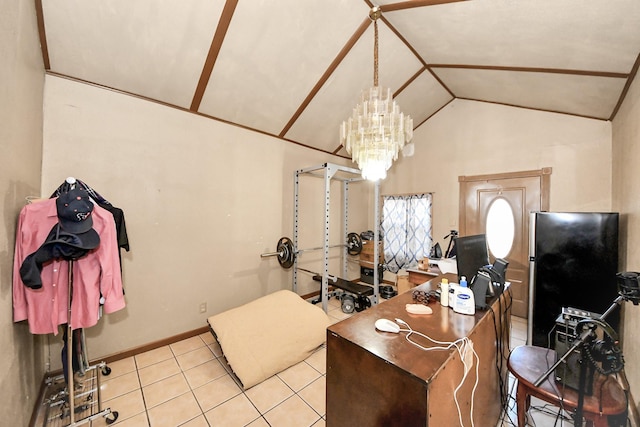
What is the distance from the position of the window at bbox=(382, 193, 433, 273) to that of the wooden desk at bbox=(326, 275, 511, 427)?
264cm

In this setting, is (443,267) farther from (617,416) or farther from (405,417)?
(405,417)

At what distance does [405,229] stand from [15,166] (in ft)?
14.6

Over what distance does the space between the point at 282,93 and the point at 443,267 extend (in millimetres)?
2840

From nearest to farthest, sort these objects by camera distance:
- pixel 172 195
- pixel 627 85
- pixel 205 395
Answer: pixel 205 395 < pixel 627 85 < pixel 172 195

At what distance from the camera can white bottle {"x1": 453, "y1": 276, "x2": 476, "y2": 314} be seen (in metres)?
1.32

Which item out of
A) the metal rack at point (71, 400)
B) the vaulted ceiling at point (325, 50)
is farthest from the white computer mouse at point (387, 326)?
the vaulted ceiling at point (325, 50)

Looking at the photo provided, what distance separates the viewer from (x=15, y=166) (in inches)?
53.6

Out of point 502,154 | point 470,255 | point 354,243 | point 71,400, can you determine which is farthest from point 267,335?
point 502,154

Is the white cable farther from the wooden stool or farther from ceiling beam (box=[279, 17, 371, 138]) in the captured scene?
ceiling beam (box=[279, 17, 371, 138])

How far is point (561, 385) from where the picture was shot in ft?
4.08

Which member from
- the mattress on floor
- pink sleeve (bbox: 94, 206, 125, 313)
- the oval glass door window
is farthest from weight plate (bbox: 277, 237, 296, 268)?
the oval glass door window

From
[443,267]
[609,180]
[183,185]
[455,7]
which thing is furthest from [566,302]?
[183,185]

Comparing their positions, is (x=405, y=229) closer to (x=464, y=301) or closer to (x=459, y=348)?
(x=464, y=301)

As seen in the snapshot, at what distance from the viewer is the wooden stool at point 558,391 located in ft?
3.61
